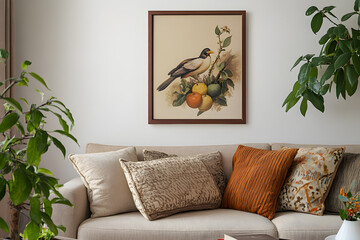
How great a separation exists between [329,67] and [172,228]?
61.9 inches

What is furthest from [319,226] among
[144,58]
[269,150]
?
[144,58]

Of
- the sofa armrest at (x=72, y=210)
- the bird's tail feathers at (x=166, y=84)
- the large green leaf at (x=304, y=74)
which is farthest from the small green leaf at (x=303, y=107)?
the sofa armrest at (x=72, y=210)

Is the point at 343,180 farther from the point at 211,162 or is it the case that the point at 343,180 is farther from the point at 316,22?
the point at 316,22

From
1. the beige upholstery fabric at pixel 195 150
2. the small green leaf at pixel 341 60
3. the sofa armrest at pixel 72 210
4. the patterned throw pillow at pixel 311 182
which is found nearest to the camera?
the sofa armrest at pixel 72 210

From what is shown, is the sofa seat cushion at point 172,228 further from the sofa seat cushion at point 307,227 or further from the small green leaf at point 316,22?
the small green leaf at point 316,22

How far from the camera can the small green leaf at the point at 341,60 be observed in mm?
2752

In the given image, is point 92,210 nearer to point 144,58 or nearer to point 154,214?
point 154,214

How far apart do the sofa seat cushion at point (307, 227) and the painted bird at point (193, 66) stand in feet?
4.43

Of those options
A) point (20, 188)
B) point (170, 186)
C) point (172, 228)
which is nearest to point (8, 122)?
point (20, 188)

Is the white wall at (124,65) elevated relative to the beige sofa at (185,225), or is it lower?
elevated

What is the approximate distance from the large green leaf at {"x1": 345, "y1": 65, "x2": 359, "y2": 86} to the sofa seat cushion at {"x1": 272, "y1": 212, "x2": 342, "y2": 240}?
931mm

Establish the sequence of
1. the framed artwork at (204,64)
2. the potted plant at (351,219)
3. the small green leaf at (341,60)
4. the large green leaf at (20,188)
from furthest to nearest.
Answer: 1. the framed artwork at (204,64)
2. the small green leaf at (341,60)
3. the potted plant at (351,219)
4. the large green leaf at (20,188)

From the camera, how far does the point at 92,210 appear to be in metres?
2.58

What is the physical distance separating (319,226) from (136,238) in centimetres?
103
